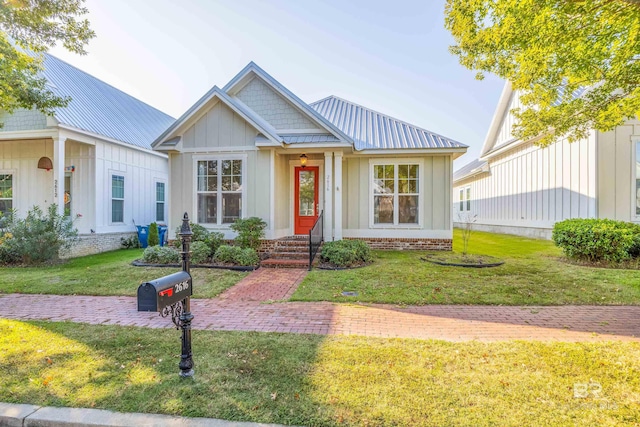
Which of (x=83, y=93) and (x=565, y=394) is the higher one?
(x=83, y=93)

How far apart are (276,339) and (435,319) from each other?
2581mm

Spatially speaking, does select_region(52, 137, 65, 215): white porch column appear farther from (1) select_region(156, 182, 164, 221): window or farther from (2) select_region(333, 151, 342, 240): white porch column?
(2) select_region(333, 151, 342, 240): white porch column

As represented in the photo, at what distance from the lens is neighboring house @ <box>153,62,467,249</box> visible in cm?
1052

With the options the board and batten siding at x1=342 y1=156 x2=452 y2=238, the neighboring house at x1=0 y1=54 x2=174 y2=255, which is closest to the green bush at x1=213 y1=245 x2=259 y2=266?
the board and batten siding at x1=342 y1=156 x2=452 y2=238

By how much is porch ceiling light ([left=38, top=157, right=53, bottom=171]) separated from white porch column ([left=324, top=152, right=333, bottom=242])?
35.9 feet

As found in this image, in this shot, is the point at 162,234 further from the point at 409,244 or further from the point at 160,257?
the point at 409,244

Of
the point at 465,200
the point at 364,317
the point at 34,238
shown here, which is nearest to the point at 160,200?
the point at 34,238

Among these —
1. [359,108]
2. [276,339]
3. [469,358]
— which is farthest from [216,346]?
[359,108]

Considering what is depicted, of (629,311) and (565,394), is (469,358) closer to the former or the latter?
(565,394)

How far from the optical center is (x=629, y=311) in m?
5.61

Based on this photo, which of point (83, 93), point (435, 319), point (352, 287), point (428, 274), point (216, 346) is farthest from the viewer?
point (83, 93)

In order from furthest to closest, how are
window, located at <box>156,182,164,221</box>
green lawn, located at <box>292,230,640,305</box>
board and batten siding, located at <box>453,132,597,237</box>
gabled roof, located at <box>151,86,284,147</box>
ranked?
window, located at <box>156,182,164,221</box> → board and batten siding, located at <box>453,132,597,237</box> → gabled roof, located at <box>151,86,284,147</box> → green lawn, located at <box>292,230,640,305</box>

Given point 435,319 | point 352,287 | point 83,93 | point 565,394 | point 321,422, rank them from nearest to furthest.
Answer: point 321,422
point 565,394
point 435,319
point 352,287
point 83,93

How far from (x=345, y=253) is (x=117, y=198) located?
413 inches
